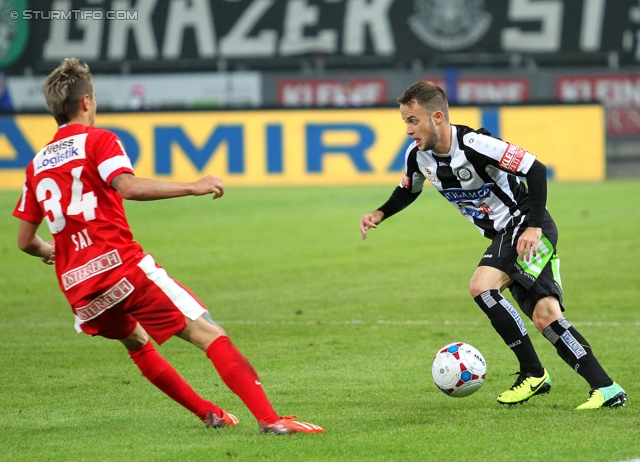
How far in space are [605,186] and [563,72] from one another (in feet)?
35.1

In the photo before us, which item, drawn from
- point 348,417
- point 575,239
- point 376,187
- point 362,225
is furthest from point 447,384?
point 376,187

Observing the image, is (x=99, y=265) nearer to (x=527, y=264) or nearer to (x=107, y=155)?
(x=107, y=155)

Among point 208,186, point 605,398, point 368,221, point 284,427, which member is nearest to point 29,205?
point 208,186

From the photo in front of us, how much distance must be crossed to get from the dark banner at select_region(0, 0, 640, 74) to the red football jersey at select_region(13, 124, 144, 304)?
27000mm

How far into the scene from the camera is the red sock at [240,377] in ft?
16.6

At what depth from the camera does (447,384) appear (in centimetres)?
604

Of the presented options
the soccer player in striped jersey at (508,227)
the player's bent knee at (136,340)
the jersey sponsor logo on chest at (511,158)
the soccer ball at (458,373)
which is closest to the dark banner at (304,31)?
the soccer player in striped jersey at (508,227)

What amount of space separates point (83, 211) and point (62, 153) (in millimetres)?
303

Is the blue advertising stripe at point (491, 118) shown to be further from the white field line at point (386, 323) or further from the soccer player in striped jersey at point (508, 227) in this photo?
the soccer player in striped jersey at point (508, 227)

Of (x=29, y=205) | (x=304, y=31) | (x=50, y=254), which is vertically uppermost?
(x=304, y=31)

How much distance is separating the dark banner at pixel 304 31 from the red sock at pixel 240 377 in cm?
2708

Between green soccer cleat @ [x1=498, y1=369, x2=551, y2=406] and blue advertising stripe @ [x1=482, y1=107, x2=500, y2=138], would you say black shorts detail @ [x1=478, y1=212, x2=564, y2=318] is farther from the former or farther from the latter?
blue advertising stripe @ [x1=482, y1=107, x2=500, y2=138]

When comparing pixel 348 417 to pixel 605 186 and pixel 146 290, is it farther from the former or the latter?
pixel 605 186

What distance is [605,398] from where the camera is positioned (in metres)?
5.83
